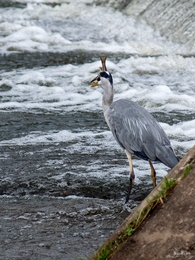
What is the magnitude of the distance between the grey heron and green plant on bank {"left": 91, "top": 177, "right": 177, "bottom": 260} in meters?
1.45

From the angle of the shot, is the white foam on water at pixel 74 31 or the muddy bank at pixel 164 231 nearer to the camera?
the muddy bank at pixel 164 231

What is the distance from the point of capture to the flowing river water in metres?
5.00

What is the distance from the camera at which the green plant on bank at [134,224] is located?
3.54m

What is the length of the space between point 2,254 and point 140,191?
5.38ft

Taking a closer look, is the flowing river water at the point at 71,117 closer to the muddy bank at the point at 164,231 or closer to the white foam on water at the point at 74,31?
the white foam on water at the point at 74,31

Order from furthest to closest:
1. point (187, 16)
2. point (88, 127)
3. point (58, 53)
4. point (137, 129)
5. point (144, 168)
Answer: point (187, 16)
point (58, 53)
point (88, 127)
point (144, 168)
point (137, 129)

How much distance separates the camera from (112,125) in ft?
18.7

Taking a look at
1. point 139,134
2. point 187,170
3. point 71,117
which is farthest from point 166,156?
point 71,117

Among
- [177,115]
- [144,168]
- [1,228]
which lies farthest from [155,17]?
[1,228]

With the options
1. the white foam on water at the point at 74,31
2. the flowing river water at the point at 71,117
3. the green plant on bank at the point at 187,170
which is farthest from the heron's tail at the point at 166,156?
the white foam on water at the point at 74,31

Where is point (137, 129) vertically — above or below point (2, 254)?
above

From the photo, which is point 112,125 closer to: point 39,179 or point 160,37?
point 39,179

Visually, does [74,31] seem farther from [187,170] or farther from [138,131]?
[187,170]

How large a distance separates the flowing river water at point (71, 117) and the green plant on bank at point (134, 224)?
84cm
